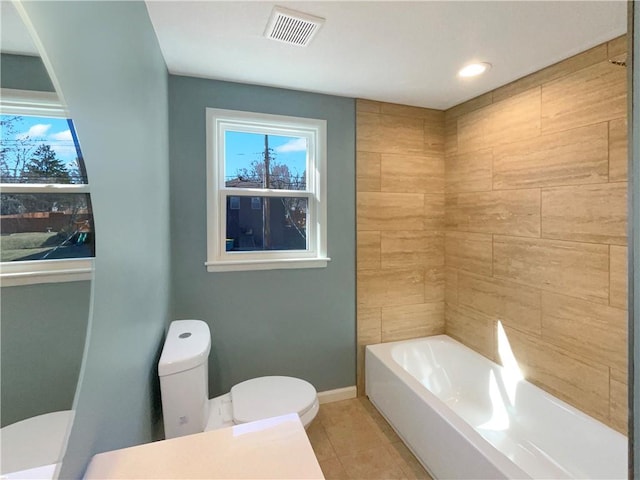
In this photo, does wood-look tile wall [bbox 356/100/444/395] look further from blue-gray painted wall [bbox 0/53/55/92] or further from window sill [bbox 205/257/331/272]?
blue-gray painted wall [bbox 0/53/55/92]

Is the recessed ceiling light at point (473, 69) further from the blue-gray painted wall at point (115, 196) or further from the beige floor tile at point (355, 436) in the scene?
the beige floor tile at point (355, 436)

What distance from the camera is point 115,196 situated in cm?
101

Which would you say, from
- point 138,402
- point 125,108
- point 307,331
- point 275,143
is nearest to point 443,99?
point 275,143

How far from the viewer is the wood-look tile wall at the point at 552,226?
5.44 ft

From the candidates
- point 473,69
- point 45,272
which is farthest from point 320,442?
point 473,69

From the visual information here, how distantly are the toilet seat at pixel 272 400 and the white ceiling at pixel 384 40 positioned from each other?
2.00 meters

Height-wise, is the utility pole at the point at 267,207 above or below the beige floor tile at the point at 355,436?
above

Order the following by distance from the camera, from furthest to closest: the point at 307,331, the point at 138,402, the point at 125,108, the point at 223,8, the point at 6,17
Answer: the point at 307,331
the point at 223,8
the point at 138,402
the point at 125,108
the point at 6,17

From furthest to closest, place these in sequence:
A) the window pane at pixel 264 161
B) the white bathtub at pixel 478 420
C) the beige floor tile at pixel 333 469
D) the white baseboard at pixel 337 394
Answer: the white baseboard at pixel 337 394
the window pane at pixel 264 161
the beige floor tile at pixel 333 469
the white bathtub at pixel 478 420

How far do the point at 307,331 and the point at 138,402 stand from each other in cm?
136

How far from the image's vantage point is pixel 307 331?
8.16ft

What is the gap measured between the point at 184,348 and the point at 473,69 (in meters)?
2.39

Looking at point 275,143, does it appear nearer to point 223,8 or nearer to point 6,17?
point 223,8

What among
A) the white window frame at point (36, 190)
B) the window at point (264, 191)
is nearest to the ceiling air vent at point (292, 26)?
the window at point (264, 191)
